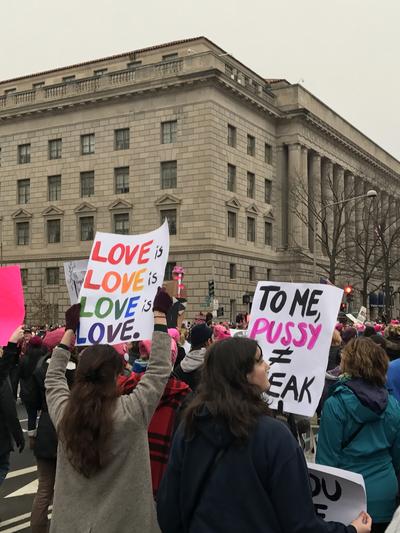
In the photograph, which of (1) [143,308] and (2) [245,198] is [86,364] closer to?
(1) [143,308]

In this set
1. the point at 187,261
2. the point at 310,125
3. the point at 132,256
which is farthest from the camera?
the point at 310,125

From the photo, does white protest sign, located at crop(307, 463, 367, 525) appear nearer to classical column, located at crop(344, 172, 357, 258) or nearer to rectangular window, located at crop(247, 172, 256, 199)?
classical column, located at crop(344, 172, 357, 258)

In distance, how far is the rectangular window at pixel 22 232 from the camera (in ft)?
163

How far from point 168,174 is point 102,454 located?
4137cm

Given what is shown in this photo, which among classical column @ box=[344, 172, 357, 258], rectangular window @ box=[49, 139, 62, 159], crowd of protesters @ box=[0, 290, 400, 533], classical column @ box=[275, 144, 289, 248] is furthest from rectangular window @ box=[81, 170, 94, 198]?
crowd of protesters @ box=[0, 290, 400, 533]

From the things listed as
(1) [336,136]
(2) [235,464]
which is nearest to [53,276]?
(1) [336,136]

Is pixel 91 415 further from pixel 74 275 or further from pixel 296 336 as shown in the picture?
pixel 74 275

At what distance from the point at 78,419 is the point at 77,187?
45.5 metres

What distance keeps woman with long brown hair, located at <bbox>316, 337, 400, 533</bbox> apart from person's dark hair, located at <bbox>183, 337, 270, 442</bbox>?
1382mm

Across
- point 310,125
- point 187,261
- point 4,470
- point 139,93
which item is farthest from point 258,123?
point 4,470

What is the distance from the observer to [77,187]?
155 feet

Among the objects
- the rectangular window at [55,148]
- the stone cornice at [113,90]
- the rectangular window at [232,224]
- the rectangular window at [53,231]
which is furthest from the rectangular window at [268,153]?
the rectangular window at [53,231]

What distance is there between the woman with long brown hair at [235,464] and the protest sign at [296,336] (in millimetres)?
1693

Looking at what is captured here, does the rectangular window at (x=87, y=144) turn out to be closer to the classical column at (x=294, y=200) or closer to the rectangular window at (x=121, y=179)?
the rectangular window at (x=121, y=179)
